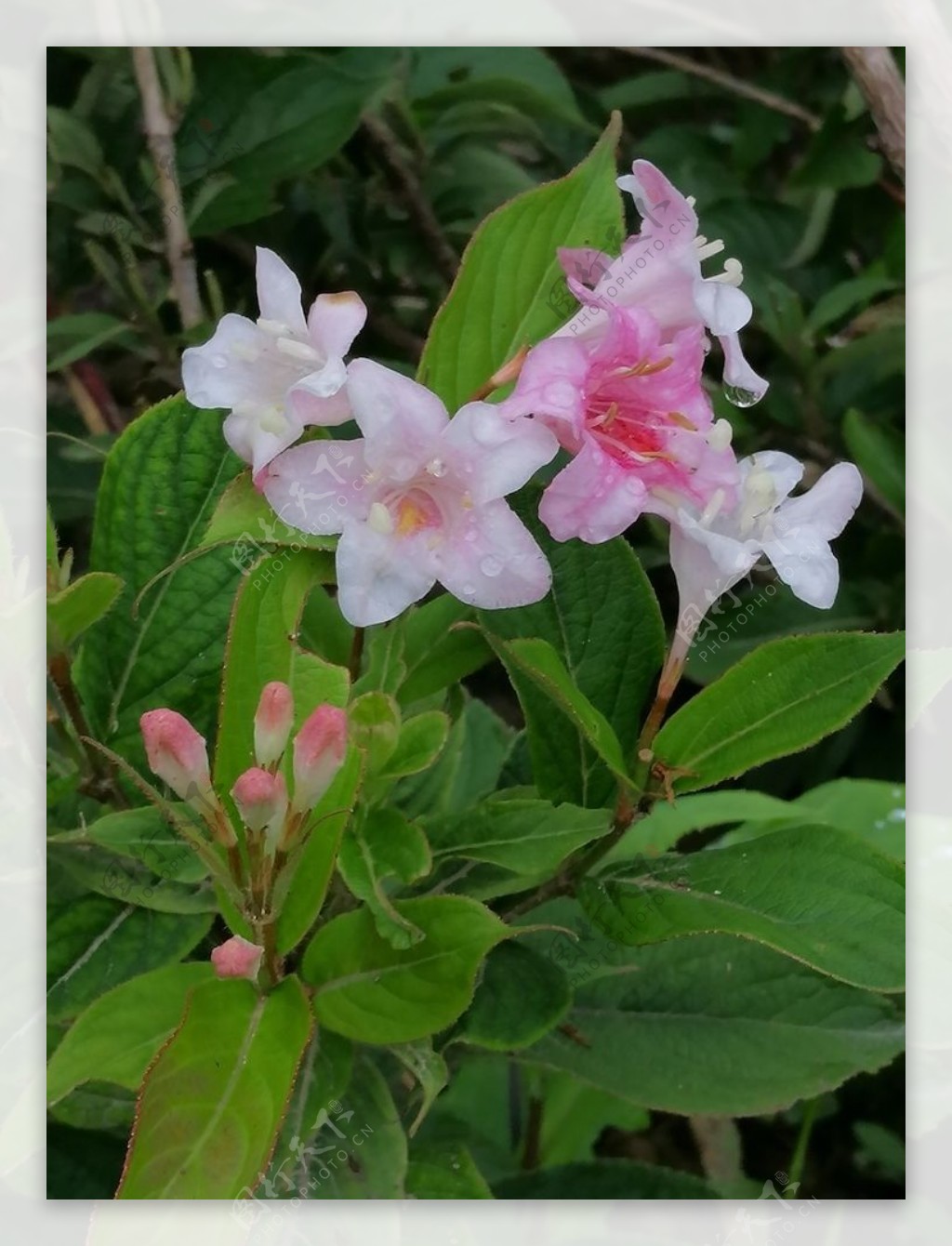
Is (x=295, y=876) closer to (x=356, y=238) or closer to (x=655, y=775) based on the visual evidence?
(x=655, y=775)

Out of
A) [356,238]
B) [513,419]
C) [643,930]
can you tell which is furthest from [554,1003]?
[356,238]

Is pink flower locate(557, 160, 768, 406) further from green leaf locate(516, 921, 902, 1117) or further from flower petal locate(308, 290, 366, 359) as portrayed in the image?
green leaf locate(516, 921, 902, 1117)

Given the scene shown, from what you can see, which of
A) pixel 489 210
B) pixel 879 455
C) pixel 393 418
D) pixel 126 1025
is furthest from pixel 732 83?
pixel 126 1025

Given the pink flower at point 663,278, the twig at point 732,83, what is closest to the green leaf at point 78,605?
the pink flower at point 663,278

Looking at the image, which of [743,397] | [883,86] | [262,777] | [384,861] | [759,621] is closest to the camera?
[262,777]

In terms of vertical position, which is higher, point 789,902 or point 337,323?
point 337,323

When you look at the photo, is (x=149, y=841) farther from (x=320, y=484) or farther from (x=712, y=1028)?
(x=712, y=1028)

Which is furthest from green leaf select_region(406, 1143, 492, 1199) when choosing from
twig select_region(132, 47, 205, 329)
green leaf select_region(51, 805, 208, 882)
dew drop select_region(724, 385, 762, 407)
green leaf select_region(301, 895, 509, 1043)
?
twig select_region(132, 47, 205, 329)

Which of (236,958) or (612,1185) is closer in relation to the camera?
(236,958)

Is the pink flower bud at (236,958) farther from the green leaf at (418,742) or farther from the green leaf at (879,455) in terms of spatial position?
the green leaf at (879,455)
